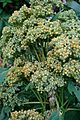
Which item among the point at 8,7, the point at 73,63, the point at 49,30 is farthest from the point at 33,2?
the point at 8,7

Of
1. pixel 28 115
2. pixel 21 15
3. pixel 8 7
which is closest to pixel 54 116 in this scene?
pixel 28 115

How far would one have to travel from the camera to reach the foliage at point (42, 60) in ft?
5.45

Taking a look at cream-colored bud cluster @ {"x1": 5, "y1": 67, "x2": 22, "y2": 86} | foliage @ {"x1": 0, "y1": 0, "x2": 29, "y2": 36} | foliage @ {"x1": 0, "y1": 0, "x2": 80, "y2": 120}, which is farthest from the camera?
foliage @ {"x1": 0, "y1": 0, "x2": 29, "y2": 36}

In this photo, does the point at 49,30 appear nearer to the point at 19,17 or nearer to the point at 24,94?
the point at 19,17

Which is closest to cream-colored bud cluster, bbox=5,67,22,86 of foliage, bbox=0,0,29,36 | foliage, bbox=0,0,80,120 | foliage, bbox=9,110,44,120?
foliage, bbox=0,0,80,120

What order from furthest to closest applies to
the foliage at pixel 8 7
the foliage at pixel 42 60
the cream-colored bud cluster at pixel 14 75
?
the foliage at pixel 8 7
the cream-colored bud cluster at pixel 14 75
the foliage at pixel 42 60

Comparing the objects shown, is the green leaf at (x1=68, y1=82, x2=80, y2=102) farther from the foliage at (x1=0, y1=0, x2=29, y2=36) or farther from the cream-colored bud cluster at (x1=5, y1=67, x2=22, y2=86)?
the foliage at (x1=0, y1=0, x2=29, y2=36)

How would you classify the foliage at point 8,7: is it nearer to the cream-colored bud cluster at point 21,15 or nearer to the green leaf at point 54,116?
the cream-colored bud cluster at point 21,15

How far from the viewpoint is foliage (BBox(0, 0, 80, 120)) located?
1.66 metres

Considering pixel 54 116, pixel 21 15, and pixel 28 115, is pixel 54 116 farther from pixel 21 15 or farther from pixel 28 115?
pixel 21 15

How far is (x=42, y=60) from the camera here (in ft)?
5.90

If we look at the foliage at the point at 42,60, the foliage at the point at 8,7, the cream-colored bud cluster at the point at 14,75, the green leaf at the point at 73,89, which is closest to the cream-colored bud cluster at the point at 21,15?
the foliage at the point at 42,60

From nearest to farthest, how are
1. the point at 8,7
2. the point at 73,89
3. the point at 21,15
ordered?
the point at 73,89, the point at 21,15, the point at 8,7

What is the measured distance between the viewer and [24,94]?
6.40ft
